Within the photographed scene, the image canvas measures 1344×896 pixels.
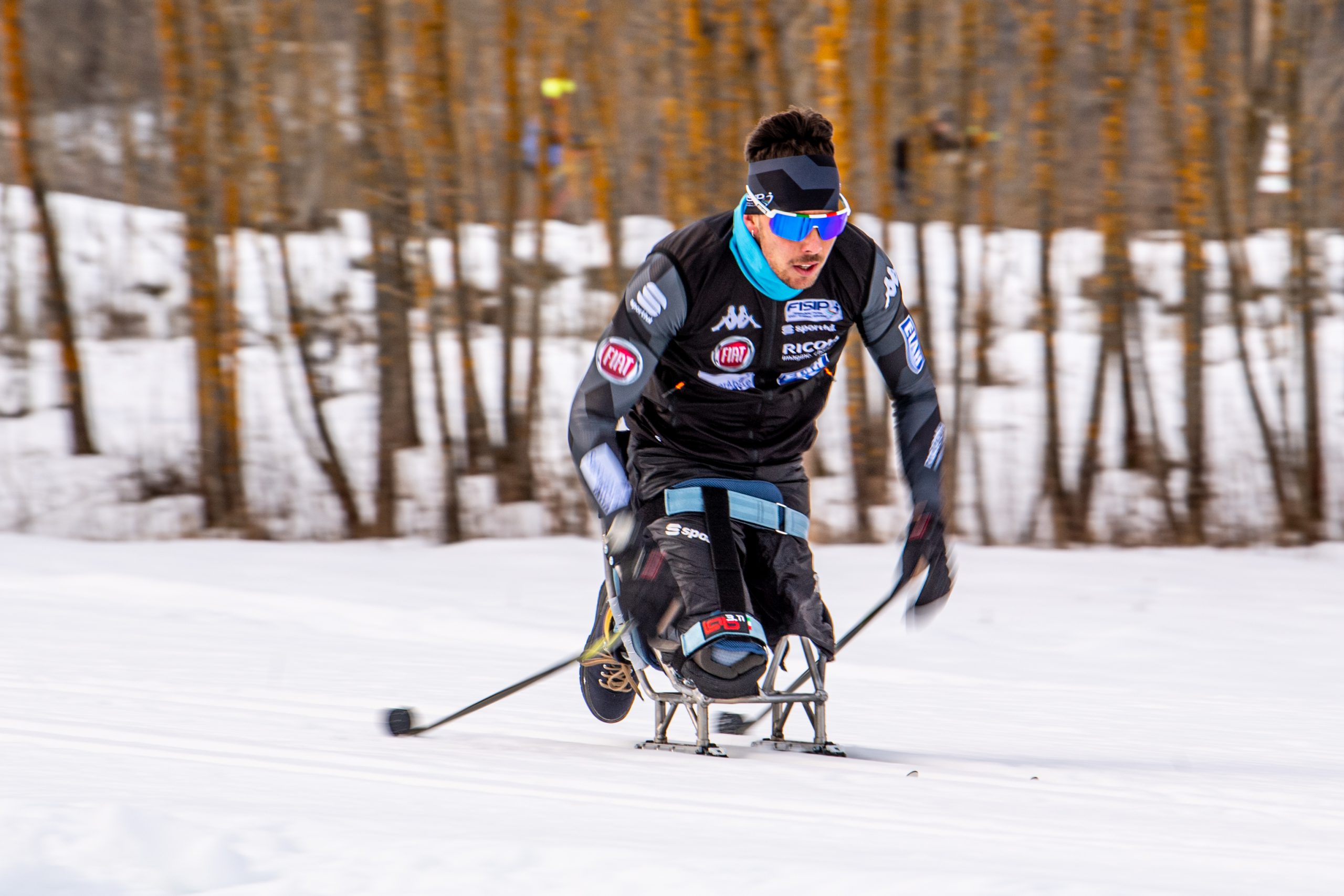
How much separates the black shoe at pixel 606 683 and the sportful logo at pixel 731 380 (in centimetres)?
74

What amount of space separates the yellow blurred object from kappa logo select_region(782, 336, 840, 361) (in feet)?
15.9

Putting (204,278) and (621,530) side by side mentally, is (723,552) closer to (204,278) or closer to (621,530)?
(621,530)

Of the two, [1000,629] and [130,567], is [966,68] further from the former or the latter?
[130,567]

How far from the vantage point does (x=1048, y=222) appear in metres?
7.84

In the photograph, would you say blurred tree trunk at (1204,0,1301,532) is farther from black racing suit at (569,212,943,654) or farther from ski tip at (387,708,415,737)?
ski tip at (387,708,415,737)

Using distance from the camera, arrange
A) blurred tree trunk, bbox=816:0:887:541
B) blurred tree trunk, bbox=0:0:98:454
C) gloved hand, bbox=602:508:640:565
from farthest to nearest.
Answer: blurred tree trunk, bbox=0:0:98:454
blurred tree trunk, bbox=816:0:887:541
gloved hand, bbox=602:508:640:565

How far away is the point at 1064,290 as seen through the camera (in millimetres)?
8156

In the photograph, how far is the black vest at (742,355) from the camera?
11.7ft

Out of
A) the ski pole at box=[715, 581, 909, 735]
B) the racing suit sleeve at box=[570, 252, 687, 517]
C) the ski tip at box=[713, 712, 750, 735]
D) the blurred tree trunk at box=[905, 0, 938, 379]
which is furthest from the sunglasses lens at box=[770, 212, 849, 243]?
the blurred tree trunk at box=[905, 0, 938, 379]

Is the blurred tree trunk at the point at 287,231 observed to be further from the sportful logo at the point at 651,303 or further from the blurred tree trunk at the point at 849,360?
the sportful logo at the point at 651,303

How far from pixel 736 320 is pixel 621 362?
1.05 feet

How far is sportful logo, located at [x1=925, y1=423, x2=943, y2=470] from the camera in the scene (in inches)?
152

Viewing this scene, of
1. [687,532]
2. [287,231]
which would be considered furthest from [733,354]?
[287,231]

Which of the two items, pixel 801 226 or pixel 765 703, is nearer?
pixel 801 226
